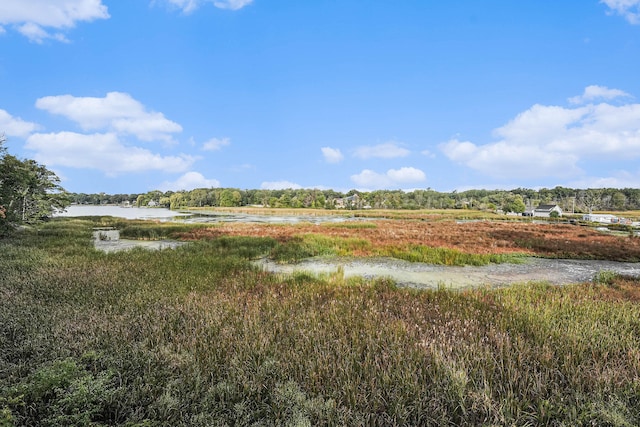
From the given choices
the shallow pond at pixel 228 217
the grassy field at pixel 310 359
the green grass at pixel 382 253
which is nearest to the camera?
the grassy field at pixel 310 359

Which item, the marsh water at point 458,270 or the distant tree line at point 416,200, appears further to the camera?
the distant tree line at point 416,200

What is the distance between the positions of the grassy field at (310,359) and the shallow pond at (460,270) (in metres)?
3.42

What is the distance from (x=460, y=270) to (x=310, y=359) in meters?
10.5

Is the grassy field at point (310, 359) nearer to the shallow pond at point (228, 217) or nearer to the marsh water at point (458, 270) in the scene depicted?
the marsh water at point (458, 270)

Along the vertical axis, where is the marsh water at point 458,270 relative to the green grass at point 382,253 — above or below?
below

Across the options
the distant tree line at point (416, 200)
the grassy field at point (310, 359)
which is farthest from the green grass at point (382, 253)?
the distant tree line at point (416, 200)

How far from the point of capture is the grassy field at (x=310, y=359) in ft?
9.51

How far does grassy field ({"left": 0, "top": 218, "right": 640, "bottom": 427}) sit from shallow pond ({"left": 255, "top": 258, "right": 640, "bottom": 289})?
342cm

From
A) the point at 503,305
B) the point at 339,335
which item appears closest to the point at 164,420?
the point at 339,335

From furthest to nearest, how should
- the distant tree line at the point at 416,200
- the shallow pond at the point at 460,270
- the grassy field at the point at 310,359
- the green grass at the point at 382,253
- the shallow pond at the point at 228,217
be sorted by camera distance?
1. the distant tree line at the point at 416,200
2. the shallow pond at the point at 228,217
3. the green grass at the point at 382,253
4. the shallow pond at the point at 460,270
5. the grassy field at the point at 310,359

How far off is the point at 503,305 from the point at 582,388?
3176 millimetres

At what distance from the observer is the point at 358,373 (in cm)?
355

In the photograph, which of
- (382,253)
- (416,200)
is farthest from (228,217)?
(416,200)

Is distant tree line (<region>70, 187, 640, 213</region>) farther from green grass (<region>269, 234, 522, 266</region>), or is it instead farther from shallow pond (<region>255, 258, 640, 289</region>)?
shallow pond (<region>255, 258, 640, 289</region>)
